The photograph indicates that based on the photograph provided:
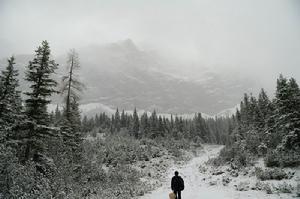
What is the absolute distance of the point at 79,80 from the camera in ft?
86.9

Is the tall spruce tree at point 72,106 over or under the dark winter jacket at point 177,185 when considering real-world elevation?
over

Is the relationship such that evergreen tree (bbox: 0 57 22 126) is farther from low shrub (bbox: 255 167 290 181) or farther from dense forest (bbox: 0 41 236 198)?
low shrub (bbox: 255 167 290 181)

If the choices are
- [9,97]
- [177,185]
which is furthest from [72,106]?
[177,185]

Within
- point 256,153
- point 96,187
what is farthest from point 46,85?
point 256,153

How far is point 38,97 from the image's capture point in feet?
53.0

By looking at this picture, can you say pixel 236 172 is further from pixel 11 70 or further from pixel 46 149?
pixel 11 70

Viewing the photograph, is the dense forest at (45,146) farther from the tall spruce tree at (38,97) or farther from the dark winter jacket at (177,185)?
the dark winter jacket at (177,185)

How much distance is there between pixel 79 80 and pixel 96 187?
12.6 meters

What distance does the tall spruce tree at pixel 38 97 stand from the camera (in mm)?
15768

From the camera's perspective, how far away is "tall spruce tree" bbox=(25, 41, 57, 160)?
15.8 metres

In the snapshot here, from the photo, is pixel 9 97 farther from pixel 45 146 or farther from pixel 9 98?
pixel 45 146

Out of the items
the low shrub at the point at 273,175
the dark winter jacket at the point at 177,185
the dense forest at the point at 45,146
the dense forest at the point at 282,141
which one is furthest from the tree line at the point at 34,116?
the dense forest at the point at 282,141

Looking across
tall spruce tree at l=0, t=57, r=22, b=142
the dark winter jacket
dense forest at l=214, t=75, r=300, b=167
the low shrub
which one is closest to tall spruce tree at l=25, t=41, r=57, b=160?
tall spruce tree at l=0, t=57, r=22, b=142

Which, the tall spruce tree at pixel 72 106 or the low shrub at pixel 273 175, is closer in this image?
the low shrub at pixel 273 175
